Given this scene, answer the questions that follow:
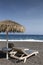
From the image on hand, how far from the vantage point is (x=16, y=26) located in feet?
29.1

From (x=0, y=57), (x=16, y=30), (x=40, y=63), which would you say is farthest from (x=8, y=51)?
(x=40, y=63)

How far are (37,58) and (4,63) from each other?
1.71 m

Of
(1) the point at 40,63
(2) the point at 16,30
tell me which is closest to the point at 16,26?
(2) the point at 16,30

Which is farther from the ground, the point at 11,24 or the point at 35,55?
Answer: the point at 11,24

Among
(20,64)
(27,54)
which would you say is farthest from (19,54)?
(20,64)

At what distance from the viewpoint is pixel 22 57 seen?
8.63m

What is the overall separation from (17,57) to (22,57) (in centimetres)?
26

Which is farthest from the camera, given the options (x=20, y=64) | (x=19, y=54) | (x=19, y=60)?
(x=19, y=54)

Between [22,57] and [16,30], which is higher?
[16,30]

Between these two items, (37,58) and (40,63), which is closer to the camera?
(40,63)

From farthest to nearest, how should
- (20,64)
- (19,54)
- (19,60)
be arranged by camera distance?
1. (19,54)
2. (19,60)
3. (20,64)

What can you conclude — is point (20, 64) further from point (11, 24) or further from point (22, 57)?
point (11, 24)

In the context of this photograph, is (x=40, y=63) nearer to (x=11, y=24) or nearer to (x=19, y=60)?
(x=19, y=60)

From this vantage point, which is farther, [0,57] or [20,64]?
[0,57]
